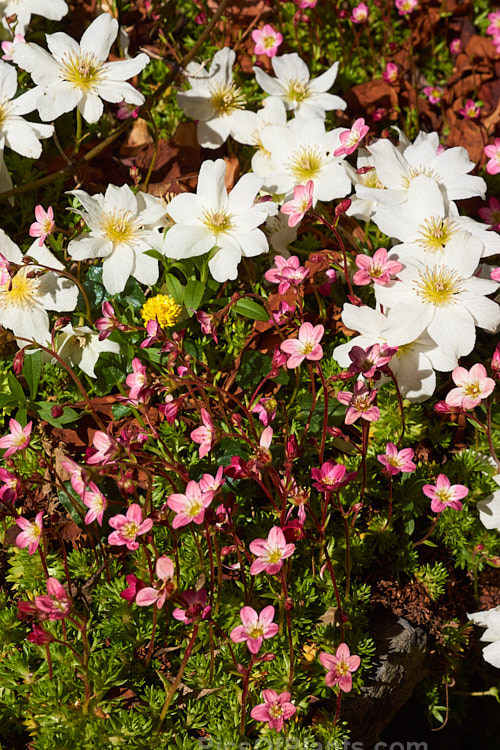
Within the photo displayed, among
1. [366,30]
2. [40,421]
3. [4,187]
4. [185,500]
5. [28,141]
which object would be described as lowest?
[40,421]

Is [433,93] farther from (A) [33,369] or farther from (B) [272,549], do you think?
(B) [272,549]

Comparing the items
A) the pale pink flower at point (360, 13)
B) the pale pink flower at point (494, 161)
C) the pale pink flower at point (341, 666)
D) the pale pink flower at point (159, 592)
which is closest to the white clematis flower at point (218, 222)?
the pale pink flower at point (494, 161)

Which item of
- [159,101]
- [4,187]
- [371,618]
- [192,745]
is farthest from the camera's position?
[159,101]

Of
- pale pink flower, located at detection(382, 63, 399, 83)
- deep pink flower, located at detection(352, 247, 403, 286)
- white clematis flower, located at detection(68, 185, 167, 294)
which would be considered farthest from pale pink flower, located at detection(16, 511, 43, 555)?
pale pink flower, located at detection(382, 63, 399, 83)

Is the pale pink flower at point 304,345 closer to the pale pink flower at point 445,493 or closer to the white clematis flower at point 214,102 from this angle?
the pale pink flower at point 445,493

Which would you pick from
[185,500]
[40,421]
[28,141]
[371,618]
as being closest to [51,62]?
[28,141]

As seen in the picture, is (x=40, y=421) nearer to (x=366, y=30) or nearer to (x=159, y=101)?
(x=159, y=101)
